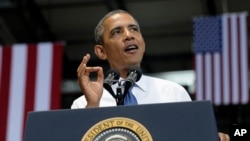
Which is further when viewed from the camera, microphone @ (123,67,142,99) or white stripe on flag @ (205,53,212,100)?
white stripe on flag @ (205,53,212,100)

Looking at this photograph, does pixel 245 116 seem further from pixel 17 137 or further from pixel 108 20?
pixel 108 20

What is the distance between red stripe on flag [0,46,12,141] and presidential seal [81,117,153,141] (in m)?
4.72

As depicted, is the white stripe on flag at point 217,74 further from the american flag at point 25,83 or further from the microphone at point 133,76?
the microphone at point 133,76

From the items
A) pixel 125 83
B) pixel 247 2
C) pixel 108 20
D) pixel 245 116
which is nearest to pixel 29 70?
pixel 247 2

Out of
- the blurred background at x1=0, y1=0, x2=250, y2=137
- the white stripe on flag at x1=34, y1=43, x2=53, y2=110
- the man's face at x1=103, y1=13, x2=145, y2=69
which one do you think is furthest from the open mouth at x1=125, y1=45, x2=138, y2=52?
the blurred background at x1=0, y1=0, x2=250, y2=137

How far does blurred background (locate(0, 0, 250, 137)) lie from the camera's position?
28.2 feet

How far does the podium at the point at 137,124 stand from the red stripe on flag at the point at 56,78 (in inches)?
177

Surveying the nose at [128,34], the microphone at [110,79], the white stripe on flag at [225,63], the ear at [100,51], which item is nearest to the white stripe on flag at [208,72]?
the white stripe on flag at [225,63]

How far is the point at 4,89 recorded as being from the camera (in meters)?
6.52

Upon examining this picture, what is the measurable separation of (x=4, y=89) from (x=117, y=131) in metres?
5.00

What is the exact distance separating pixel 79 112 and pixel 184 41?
7.92m

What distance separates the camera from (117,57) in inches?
98.7

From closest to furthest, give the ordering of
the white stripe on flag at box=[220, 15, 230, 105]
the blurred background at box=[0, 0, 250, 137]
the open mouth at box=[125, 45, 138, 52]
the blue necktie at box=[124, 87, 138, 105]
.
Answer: the blue necktie at box=[124, 87, 138, 105] < the open mouth at box=[125, 45, 138, 52] < the white stripe on flag at box=[220, 15, 230, 105] < the blurred background at box=[0, 0, 250, 137]

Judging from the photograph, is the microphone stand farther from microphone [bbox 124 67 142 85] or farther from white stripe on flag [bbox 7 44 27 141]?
white stripe on flag [bbox 7 44 27 141]
